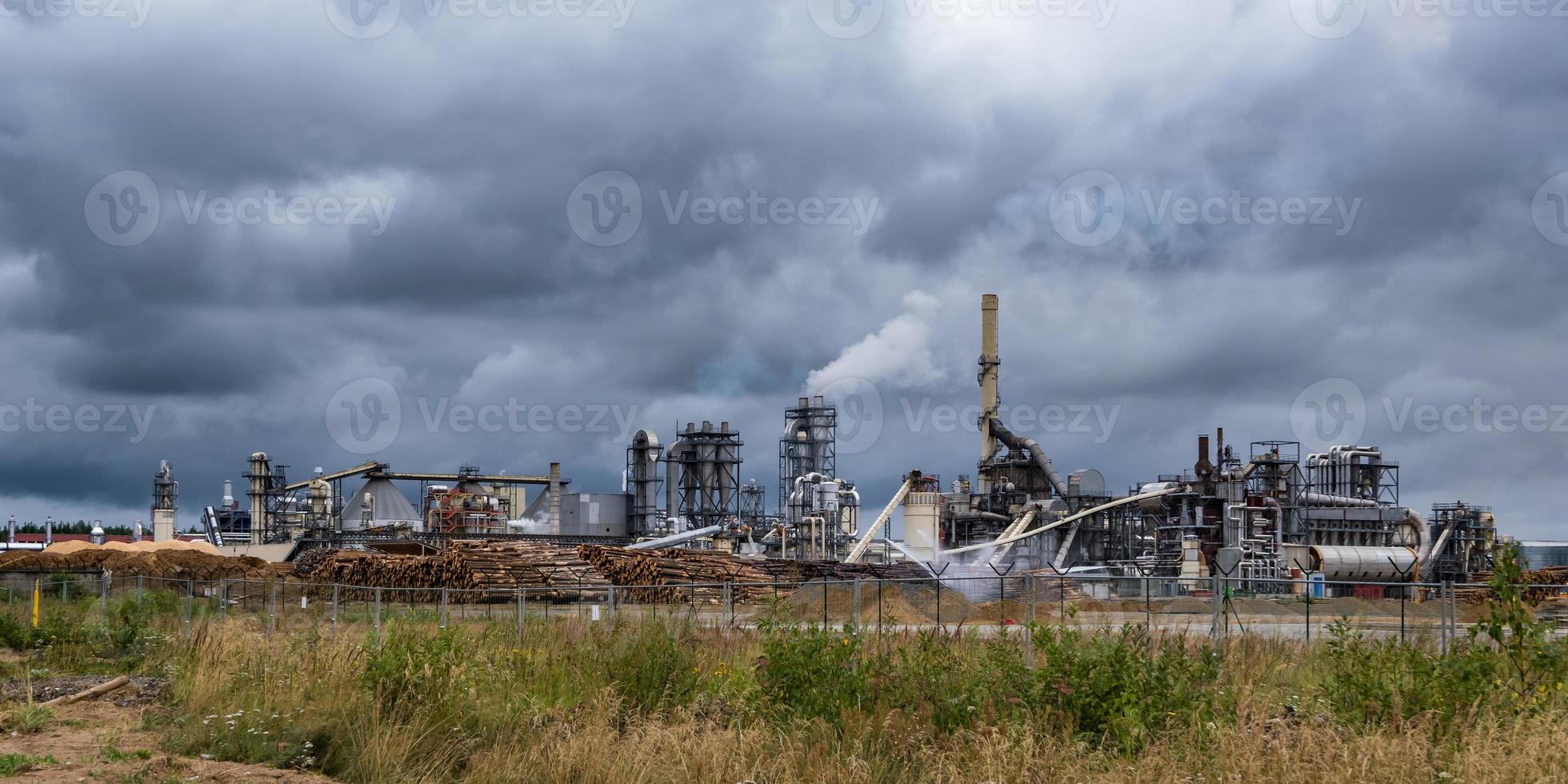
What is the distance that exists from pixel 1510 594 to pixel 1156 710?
131 inches

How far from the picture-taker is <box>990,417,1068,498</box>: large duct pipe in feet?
269

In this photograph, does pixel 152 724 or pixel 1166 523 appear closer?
pixel 152 724

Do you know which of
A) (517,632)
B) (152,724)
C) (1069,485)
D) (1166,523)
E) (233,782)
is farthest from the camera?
(1069,485)

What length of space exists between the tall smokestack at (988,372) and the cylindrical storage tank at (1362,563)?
2510 cm

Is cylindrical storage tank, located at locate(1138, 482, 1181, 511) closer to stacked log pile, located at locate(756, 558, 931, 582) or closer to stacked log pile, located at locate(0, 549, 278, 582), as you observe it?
stacked log pile, located at locate(756, 558, 931, 582)

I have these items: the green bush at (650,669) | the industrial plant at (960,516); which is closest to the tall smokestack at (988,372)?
the industrial plant at (960,516)

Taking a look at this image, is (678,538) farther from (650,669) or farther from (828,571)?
(650,669)

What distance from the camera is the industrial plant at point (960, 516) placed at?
230 ft

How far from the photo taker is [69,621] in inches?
1057

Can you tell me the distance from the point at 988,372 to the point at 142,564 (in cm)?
5694

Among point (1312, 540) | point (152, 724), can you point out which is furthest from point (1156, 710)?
point (1312, 540)

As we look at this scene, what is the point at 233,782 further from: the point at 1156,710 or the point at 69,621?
the point at 69,621

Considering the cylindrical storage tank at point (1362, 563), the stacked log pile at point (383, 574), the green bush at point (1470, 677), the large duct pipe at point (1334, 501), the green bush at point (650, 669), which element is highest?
the large duct pipe at point (1334, 501)

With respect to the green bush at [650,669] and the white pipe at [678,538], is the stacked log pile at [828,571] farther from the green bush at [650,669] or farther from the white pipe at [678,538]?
the green bush at [650,669]
